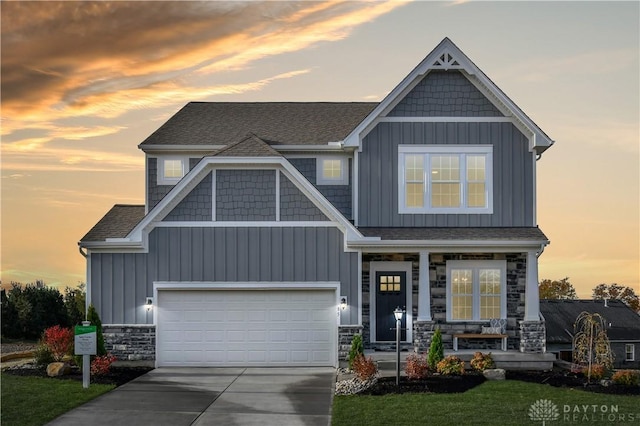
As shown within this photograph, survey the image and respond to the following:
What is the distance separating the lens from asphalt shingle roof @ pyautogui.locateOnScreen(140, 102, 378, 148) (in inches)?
969

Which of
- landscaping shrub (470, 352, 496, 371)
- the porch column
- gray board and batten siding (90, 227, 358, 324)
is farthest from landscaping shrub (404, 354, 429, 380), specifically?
gray board and batten siding (90, 227, 358, 324)

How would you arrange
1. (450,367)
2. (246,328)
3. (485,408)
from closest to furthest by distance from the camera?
(485,408) → (450,367) → (246,328)

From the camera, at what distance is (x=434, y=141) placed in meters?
23.0

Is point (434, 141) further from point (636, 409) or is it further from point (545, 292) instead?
point (545, 292)

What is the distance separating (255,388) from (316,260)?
4.46 meters

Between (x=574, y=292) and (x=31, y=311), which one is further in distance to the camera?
(x=574, y=292)

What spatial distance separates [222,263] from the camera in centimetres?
2155

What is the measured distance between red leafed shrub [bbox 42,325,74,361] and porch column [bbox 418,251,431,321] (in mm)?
9723

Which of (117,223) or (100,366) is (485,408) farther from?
(117,223)

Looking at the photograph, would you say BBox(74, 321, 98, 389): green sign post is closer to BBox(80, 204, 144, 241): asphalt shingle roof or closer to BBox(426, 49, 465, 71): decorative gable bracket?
BBox(80, 204, 144, 241): asphalt shingle roof

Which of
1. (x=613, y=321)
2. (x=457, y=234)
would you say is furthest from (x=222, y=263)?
(x=613, y=321)

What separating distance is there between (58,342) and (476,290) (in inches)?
472

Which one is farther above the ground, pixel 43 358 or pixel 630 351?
pixel 43 358

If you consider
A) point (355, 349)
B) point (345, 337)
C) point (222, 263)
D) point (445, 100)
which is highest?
point (445, 100)
